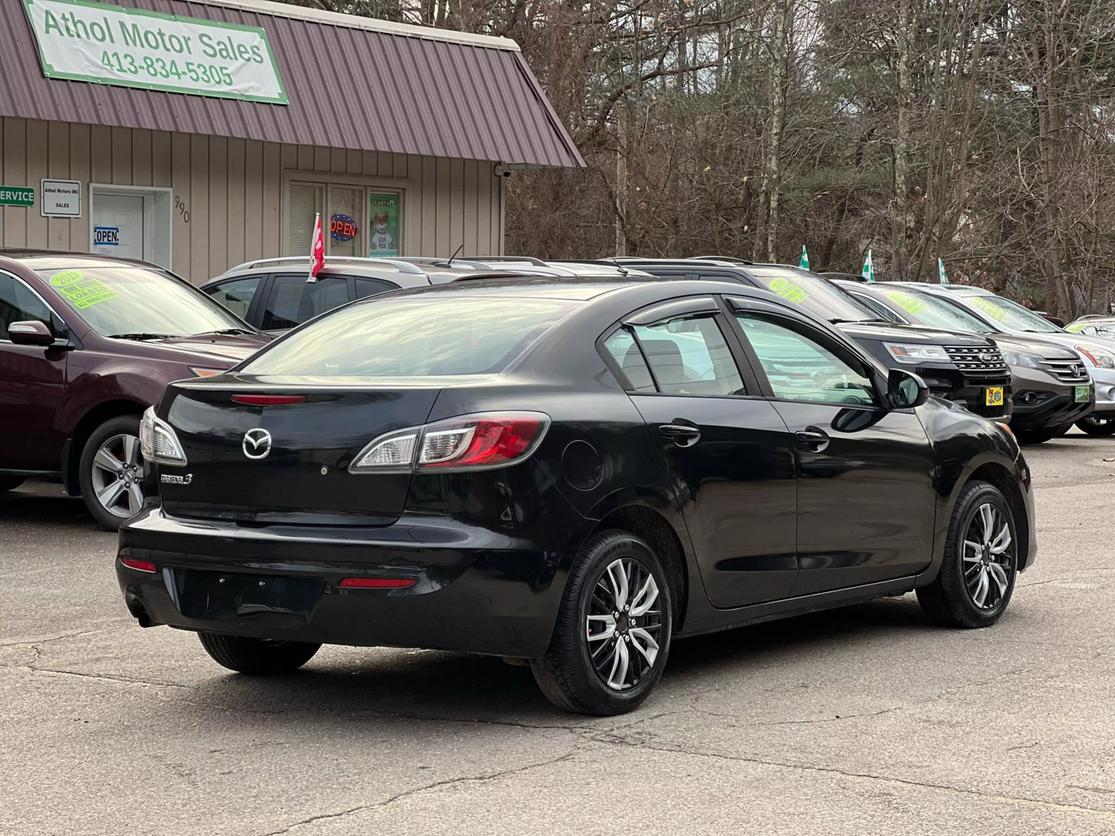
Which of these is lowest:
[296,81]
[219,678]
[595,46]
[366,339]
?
[219,678]

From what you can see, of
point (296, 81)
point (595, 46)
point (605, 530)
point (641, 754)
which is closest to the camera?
point (641, 754)

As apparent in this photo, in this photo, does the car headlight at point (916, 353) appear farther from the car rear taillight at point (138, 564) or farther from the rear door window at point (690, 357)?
the car rear taillight at point (138, 564)

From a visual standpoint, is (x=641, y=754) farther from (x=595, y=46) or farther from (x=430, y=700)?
(x=595, y=46)

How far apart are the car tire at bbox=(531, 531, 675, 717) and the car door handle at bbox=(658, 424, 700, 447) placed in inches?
16.1

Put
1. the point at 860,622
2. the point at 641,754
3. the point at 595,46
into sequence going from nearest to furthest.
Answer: the point at 641,754, the point at 860,622, the point at 595,46

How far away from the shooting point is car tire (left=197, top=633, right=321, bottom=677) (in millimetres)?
6445

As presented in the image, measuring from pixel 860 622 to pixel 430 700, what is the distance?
8.25 feet

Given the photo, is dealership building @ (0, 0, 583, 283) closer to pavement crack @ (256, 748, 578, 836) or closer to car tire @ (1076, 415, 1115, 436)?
car tire @ (1076, 415, 1115, 436)

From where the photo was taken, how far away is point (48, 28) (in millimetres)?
18625

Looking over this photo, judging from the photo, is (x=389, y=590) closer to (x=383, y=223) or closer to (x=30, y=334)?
(x=30, y=334)

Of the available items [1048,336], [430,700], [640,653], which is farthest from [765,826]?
[1048,336]

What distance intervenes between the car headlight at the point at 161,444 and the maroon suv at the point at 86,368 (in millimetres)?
4140

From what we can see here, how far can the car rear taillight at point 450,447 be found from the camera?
18.2ft

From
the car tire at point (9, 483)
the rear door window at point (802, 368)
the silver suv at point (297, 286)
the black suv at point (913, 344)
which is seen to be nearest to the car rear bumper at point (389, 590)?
the rear door window at point (802, 368)
